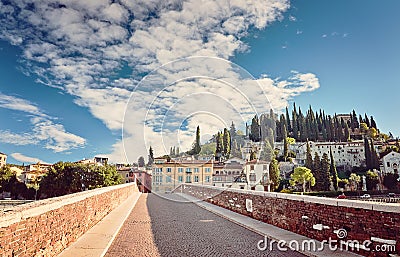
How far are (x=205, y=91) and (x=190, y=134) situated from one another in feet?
7.01

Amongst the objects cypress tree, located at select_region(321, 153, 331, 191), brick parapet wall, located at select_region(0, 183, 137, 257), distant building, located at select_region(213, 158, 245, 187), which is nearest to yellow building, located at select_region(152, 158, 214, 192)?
distant building, located at select_region(213, 158, 245, 187)

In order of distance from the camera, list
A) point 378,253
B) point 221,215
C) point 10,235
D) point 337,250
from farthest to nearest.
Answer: point 221,215 → point 337,250 → point 378,253 → point 10,235

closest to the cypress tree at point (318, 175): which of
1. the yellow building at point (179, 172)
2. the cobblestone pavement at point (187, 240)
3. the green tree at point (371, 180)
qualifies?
the green tree at point (371, 180)

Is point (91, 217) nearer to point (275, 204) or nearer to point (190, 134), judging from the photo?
point (275, 204)

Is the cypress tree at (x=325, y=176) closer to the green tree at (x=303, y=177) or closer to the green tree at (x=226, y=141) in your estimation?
the green tree at (x=303, y=177)

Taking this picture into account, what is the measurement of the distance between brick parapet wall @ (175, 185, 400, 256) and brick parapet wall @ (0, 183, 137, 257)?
530 centimetres

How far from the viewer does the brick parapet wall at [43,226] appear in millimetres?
3783

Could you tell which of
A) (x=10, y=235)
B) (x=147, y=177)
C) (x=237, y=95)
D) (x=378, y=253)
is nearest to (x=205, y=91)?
(x=237, y=95)

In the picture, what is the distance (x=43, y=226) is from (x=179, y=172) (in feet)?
84.1

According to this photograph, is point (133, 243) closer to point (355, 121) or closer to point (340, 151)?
point (340, 151)

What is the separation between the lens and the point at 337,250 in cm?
591

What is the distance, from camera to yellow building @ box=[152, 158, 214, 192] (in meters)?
19.2

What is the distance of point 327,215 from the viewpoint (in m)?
6.44

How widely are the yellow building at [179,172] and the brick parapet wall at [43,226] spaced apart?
33.3 ft
